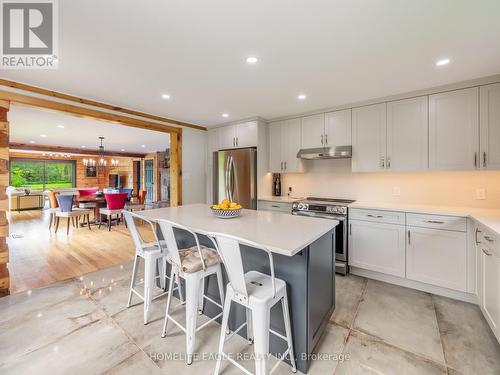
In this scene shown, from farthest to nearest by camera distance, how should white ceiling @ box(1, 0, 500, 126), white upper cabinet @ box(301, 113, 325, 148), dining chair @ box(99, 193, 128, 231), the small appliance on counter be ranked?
dining chair @ box(99, 193, 128, 231)
the small appliance on counter
white upper cabinet @ box(301, 113, 325, 148)
white ceiling @ box(1, 0, 500, 126)

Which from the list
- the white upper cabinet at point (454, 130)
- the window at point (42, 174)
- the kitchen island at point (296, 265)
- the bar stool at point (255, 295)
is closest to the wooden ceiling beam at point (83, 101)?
the kitchen island at point (296, 265)

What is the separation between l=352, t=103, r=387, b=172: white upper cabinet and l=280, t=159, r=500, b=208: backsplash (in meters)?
0.34

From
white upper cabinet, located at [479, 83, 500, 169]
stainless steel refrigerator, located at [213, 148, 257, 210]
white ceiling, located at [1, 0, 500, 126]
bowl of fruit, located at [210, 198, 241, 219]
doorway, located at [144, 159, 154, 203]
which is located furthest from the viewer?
doorway, located at [144, 159, 154, 203]

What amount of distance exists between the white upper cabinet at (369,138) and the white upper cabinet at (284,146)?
88 centimetres

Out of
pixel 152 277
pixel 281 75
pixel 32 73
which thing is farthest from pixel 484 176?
pixel 32 73

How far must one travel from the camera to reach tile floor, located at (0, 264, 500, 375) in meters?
1.61

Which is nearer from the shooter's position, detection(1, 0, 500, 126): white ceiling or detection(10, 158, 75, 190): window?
detection(1, 0, 500, 126): white ceiling

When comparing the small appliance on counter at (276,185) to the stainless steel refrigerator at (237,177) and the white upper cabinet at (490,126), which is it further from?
the white upper cabinet at (490,126)

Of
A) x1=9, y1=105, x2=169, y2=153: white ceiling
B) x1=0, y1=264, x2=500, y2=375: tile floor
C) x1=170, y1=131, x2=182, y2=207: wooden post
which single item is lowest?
x1=0, y1=264, x2=500, y2=375: tile floor

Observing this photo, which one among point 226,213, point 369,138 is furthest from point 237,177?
point 369,138

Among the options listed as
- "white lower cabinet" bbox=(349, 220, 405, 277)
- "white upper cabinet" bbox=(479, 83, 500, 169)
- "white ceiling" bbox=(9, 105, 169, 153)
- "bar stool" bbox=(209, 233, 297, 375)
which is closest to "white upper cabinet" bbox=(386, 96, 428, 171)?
"white upper cabinet" bbox=(479, 83, 500, 169)

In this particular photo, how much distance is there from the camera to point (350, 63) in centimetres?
211

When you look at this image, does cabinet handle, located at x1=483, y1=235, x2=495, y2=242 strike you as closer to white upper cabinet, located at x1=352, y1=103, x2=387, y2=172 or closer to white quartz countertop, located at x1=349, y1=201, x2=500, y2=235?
white quartz countertop, located at x1=349, y1=201, x2=500, y2=235

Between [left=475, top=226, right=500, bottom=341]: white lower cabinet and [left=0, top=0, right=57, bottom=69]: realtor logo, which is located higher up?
[left=0, top=0, right=57, bottom=69]: realtor logo
